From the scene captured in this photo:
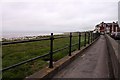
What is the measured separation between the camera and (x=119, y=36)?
36.5 metres

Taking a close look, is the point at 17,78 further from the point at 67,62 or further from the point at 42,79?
the point at 67,62

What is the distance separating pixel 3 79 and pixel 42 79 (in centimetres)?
131

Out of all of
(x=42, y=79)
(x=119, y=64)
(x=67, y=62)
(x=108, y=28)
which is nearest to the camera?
(x=119, y=64)

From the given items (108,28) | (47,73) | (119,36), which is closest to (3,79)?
(47,73)

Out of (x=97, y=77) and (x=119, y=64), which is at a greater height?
(x=119, y=64)

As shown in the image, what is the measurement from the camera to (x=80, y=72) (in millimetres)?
6641

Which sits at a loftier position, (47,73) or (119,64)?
(119,64)

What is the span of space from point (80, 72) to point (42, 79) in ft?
5.89

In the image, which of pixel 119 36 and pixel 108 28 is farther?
pixel 108 28

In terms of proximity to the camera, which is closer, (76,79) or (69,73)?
(76,79)

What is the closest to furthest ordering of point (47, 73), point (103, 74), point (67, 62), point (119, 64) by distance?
point (119, 64), point (47, 73), point (103, 74), point (67, 62)

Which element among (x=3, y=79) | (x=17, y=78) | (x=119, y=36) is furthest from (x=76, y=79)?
(x=119, y=36)

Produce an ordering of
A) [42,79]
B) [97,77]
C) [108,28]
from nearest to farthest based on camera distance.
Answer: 1. [42,79]
2. [97,77]
3. [108,28]

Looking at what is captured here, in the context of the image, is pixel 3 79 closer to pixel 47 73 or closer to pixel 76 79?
pixel 47 73
